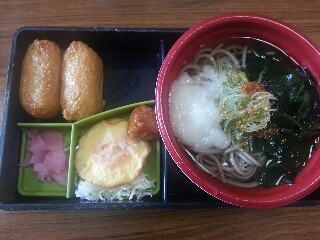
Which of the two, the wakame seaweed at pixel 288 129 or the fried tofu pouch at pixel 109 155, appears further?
the fried tofu pouch at pixel 109 155

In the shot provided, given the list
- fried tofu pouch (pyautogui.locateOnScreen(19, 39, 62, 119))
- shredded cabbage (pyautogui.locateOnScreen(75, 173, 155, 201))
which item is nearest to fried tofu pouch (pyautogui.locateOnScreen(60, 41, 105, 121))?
fried tofu pouch (pyautogui.locateOnScreen(19, 39, 62, 119))

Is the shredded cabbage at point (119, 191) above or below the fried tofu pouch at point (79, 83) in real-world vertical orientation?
below

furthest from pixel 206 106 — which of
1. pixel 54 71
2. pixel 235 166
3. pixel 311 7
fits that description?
pixel 311 7

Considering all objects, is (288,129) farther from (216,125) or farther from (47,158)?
(47,158)

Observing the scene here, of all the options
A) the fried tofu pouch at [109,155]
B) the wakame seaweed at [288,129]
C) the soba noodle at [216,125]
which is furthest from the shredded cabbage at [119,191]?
the wakame seaweed at [288,129]

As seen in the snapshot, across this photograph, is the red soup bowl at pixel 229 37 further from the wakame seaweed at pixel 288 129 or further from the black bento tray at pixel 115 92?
the black bento tray at pixel 115 92

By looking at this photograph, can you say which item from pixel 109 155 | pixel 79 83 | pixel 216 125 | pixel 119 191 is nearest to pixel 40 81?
pixel 79 83
